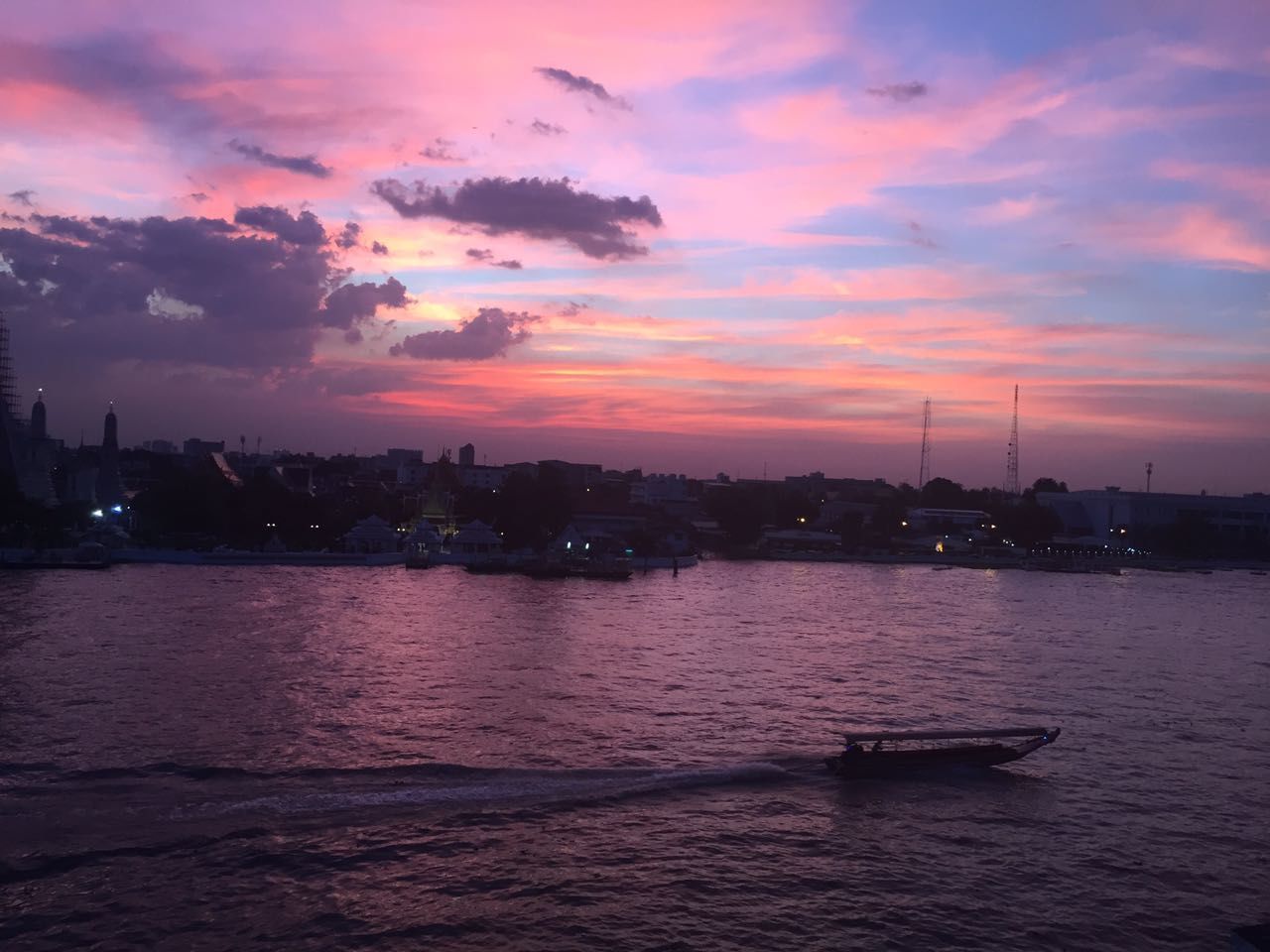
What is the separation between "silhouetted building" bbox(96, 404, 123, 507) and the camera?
39.9 meters

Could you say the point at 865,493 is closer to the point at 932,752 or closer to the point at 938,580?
the point at 938,580

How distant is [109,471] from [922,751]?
38809 millimetres

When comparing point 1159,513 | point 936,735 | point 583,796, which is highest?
point 1159,513

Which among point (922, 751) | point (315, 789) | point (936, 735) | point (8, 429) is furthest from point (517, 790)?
point (8, 429)

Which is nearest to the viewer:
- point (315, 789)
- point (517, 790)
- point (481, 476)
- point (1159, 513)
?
point (315, 789)

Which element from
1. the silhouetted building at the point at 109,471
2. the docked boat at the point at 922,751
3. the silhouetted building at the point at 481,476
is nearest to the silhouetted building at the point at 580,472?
the silhouetted building at the point at 481,476

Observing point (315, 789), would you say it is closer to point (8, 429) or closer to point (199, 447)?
point (8, 429)

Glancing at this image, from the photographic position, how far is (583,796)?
9398 millimetres

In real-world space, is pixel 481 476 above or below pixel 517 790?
above

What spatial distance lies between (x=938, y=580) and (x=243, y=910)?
35452 mm

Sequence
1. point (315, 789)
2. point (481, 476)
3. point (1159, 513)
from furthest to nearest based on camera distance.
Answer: point (481, 476) → point (1159, 513) → point (315, 789)

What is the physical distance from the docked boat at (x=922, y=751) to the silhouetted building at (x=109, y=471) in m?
37.4

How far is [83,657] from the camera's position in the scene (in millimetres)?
14625

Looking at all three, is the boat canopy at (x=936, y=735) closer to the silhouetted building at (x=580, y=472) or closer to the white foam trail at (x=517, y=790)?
the white foam trail at (x=517, y=790)
